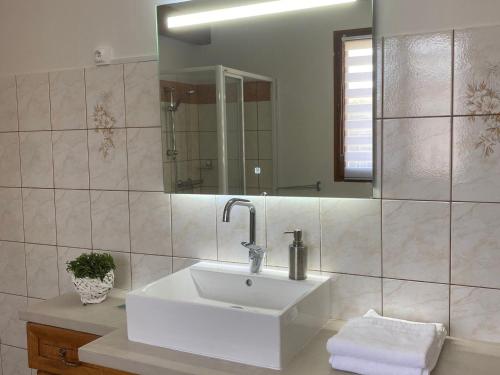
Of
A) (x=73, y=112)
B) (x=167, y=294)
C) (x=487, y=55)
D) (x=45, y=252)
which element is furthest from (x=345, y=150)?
(x=45, y=252)

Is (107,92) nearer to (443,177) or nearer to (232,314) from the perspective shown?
(232,314)

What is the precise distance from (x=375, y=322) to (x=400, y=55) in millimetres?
820

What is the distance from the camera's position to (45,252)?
96.1 inches

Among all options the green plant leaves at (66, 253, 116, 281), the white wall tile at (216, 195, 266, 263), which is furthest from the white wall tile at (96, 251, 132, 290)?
the white wall tile at (216, 195, 266, 263)

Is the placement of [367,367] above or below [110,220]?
below

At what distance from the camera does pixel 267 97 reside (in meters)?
1.86

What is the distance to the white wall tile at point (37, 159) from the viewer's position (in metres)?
2.38

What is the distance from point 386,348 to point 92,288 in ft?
3.85

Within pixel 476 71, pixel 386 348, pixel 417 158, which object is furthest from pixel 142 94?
pixel 386 348

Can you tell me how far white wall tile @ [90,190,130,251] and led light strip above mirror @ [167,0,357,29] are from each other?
2.40 ft

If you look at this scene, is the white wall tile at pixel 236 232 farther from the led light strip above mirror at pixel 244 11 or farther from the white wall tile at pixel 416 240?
the led light strip above mirror at pixel 244 11

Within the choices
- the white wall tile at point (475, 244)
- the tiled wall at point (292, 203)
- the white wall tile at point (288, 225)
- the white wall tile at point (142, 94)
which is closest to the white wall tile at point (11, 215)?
the tiled wall at point (292, 203)

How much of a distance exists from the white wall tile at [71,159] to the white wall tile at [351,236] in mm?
1077

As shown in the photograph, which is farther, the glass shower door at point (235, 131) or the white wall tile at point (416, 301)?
the glass shower door at point (235, 131)
